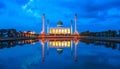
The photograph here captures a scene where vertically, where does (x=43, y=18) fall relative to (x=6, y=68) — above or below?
above

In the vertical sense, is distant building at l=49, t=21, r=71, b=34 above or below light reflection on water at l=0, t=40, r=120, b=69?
above

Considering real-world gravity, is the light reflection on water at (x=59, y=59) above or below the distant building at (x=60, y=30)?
below

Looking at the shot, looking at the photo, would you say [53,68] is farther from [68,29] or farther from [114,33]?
[68,29]

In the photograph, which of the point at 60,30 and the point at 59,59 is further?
the point at 60,30

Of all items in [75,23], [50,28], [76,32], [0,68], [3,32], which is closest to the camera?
[0,68]

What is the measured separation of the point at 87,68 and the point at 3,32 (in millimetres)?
44217

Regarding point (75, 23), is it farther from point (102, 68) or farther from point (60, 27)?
point (102, 68)

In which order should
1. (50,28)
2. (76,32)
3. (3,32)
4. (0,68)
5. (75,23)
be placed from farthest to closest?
(50,28) < (75,23) < (76,32) < (3,32) < (0,68)

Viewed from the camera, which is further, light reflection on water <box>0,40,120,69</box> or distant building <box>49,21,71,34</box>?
distant building <box>49,21,71,34</box>

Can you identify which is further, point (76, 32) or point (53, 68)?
point (76, 32)

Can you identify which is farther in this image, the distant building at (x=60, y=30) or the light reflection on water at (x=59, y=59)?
the distant building at (x=60, y=30)

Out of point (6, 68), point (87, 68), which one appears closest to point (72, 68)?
point (87, 68)

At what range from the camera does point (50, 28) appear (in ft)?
372

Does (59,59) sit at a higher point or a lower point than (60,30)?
lower
